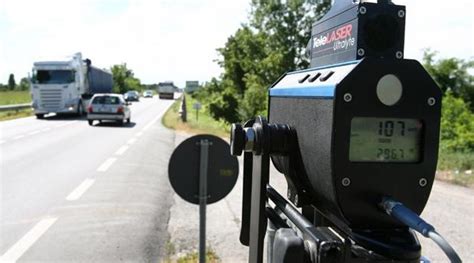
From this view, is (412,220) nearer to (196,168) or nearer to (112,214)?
(196,168)

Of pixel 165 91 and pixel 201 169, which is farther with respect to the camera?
pixel 165 91

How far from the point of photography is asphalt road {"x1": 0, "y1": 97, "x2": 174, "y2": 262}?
213 inches

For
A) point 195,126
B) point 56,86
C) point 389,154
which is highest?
point 56,86

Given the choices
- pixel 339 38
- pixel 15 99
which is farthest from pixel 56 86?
pixel 15 99

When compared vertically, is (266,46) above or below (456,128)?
above

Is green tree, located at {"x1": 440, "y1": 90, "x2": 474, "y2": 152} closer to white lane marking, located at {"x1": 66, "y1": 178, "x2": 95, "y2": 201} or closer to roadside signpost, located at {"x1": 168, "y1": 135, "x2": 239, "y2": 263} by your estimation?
white lane marking, located at {"x1": 66, "y1": 178, "x2": 95, "y2": 201}

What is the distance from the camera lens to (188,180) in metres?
4.02

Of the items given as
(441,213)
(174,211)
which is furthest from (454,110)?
(174,211)

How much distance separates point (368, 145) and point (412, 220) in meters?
0.20

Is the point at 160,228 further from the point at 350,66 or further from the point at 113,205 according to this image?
the point at 350,66

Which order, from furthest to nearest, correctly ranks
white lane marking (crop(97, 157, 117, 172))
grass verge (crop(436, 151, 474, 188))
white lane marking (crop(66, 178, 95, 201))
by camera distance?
white lane marking (crop(97, 157, 117, 172)) < grass verge (crop(436, 151, 474, 188)) < white lane marking (crop(66, 178, 95, 201))

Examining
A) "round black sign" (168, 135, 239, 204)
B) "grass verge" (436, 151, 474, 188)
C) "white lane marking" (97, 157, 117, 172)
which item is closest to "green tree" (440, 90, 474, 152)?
"grass verge" (436, 151, 474, 188)

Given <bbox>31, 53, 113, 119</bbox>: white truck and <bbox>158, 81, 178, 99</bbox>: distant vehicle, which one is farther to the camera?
<bbox>158, 81, 178, 99</bbox>: distant vehicle

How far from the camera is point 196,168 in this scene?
4.01m
